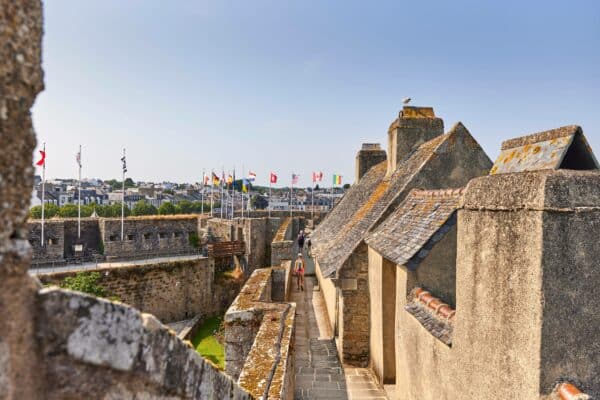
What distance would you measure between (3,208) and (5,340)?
0.44m

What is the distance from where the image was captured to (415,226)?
7859 millimetres

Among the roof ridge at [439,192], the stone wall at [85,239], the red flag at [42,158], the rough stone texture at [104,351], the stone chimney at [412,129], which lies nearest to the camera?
the rough stone texture at [104,351]

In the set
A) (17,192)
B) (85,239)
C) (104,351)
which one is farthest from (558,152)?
(85,239)

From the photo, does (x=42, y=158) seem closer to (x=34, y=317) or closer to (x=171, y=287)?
(x=171, y=287)

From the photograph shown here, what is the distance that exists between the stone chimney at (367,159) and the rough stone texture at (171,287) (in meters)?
9.96

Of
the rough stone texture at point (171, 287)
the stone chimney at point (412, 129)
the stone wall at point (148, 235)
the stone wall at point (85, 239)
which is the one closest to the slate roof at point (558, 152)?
the stone chimney at point (412, 129)

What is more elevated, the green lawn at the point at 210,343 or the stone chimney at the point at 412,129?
the stone chimney at the point at 412,129

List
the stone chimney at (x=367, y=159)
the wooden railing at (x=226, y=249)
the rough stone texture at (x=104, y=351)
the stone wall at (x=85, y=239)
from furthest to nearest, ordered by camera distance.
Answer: the stone wall at (x=85, y=239)
the wooden railing at (x=226, y=249)
the stone chimney at (x=367, y=159)
the rough stone texture at (x=104, y=351)

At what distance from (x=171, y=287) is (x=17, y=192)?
71.7 ft

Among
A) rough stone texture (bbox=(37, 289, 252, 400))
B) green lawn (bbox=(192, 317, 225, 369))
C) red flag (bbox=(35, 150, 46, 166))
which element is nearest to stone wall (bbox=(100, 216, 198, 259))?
red flag (bbox=(35, 150, 46, 166))

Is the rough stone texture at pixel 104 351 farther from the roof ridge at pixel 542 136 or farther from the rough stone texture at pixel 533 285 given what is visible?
the roof ridge at pixel 542 136

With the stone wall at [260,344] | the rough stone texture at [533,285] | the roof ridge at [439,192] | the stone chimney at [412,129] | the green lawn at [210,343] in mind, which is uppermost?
the stone chimney at [412,129]

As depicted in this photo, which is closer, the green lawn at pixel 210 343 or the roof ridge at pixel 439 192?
the roof ridge at pixel 439 192

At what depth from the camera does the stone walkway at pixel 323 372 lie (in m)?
8.66
